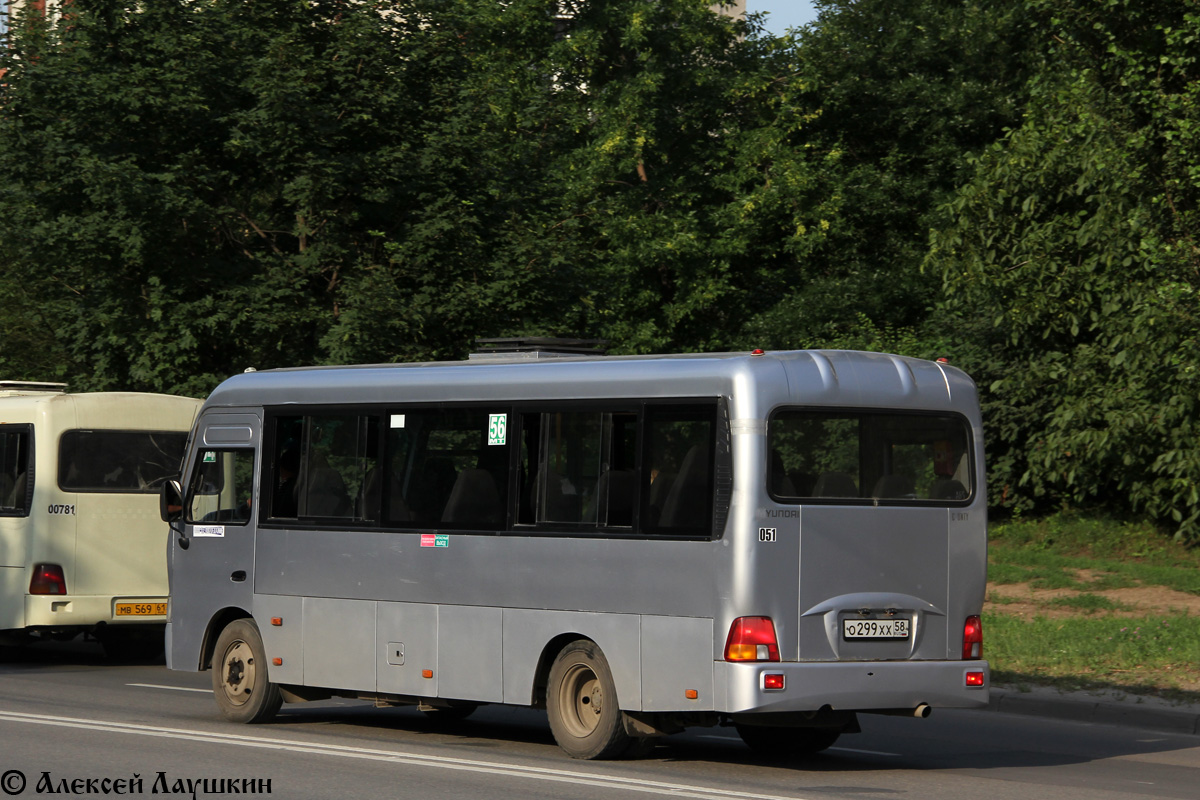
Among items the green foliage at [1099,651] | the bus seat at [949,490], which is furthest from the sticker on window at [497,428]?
the green foliage at [1099,651]

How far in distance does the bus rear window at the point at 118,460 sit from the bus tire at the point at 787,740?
8.41 metres

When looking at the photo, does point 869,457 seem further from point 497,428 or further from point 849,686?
point 497,428

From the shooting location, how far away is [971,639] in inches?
421

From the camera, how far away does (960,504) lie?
1084 cm

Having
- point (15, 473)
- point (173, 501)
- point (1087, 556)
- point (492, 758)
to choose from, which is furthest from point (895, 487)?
point (1087, 556)

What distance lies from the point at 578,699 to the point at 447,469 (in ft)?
6.50

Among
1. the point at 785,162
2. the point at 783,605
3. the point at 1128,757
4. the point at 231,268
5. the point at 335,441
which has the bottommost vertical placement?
the point at 1128,757

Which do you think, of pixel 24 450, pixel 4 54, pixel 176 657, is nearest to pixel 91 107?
pixel 4 54

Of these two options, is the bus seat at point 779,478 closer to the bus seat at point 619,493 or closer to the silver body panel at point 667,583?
the silver body panel at point 667,583

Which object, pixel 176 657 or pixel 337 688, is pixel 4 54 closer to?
pixel 176 657

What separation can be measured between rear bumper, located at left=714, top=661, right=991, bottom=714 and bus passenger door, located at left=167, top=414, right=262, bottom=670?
4.68 metres

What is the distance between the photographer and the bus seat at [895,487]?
413 inches

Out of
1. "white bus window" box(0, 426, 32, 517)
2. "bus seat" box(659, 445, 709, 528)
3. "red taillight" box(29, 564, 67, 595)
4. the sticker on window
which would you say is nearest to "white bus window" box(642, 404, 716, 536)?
"bus seat" box(659, 445, 709, 528)

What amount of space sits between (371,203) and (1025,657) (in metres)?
10.8
